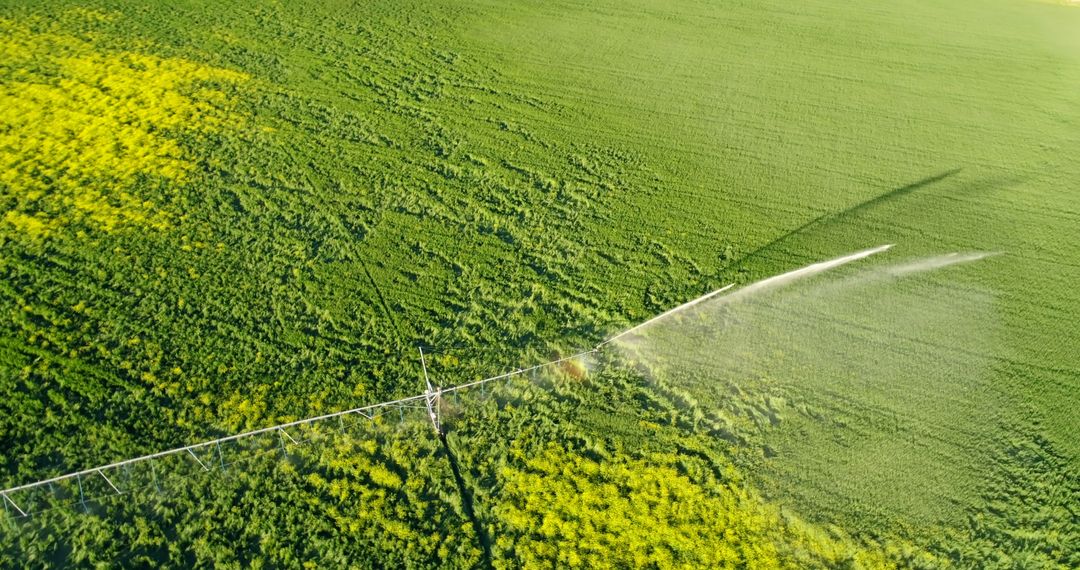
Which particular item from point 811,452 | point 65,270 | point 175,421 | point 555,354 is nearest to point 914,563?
point 811,452

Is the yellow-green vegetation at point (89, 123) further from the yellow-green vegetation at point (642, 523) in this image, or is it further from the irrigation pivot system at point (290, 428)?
the yellow-green vegetation at point (642, 523)

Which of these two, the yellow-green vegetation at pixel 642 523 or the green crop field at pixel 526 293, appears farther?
the green crop field at pixel 526 293

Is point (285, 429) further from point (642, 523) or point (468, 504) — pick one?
point (642, 523)

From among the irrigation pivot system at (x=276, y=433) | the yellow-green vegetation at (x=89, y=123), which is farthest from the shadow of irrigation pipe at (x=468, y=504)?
the yellow-green vegetation at (x=89, y=123)

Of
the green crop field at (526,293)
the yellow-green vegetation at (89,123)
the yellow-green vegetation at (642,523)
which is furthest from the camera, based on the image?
the yellow-green vegetation at (89,123)

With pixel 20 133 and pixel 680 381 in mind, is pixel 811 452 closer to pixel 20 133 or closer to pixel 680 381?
pixel 680 381

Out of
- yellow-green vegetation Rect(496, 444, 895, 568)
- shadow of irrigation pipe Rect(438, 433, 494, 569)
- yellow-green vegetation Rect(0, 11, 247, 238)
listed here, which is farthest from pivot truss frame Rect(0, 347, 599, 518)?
yellow-green vegetation Rect(0, 11, 247, 238)

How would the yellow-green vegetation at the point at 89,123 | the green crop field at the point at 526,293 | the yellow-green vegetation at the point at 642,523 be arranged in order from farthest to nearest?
the yellow-green vegetation at the point at 89,123 → the green crop field at the point at 526,293 → the yellow-green vegetation at the point at 642,523
